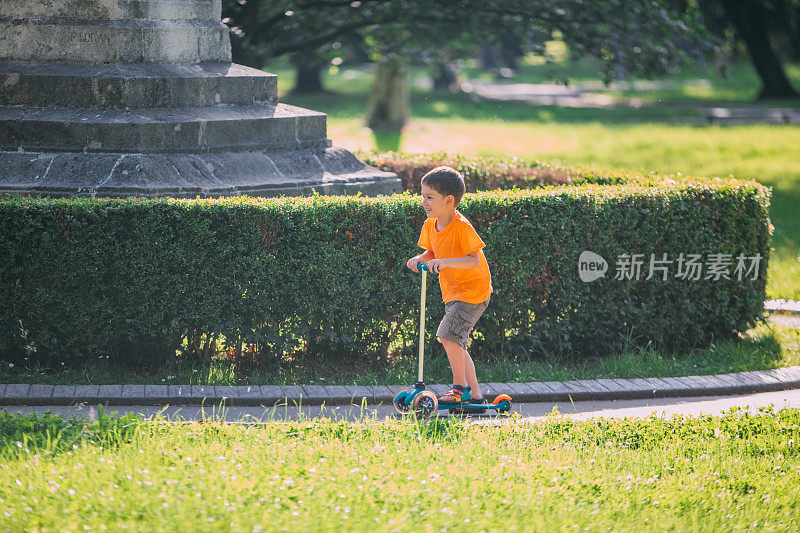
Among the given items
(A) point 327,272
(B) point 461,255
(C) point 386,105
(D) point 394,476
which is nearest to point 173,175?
(A) point 327,272

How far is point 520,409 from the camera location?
6203mm

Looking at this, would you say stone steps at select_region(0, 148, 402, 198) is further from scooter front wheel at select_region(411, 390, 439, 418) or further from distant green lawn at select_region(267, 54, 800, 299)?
distant green lawn at select_region(267, 54, 800, 299)

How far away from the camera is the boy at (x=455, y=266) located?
5652mm

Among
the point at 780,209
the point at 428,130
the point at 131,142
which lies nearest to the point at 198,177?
the point at 131,142

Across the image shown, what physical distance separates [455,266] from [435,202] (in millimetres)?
435

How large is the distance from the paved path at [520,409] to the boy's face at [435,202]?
130cm

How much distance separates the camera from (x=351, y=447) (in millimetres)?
4949

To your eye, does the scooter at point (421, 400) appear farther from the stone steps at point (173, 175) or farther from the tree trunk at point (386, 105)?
the tree trunk at point (386, 105)

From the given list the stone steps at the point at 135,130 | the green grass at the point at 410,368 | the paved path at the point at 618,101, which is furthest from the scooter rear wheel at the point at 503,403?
the paved path at the point at 618,101

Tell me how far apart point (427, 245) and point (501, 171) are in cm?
429

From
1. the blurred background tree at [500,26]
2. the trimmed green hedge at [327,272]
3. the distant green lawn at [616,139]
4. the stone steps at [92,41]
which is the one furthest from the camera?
the distant green lawn at [616,139]

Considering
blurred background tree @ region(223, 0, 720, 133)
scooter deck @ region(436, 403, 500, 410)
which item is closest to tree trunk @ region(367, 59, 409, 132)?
blurred background tree @ region(223, 0, 720, 133)

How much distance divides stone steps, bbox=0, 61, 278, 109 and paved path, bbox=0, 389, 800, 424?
Answer: 11.6ft

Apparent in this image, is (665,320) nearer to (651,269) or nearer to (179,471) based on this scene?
(651,269)
